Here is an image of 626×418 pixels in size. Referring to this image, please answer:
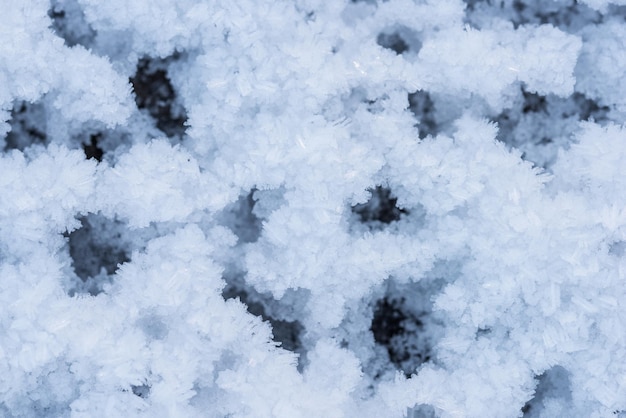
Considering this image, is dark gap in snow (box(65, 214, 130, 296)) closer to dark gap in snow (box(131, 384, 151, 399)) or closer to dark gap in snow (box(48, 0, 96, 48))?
dark gap in snow (box(131, 384, 151, 399))

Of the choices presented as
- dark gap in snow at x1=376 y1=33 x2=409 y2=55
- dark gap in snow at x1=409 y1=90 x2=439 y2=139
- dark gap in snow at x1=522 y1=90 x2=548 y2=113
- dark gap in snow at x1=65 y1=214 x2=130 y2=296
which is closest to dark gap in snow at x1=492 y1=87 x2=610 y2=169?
dark gap in snow at x1=522 y1=90 x2=548 y2=113

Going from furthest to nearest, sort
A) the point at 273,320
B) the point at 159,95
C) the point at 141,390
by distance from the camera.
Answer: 1. the point at 159,95
2. the point at 273,320
3. the point at 141,390

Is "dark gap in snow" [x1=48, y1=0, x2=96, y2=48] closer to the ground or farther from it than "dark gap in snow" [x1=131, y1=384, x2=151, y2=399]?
farther from it

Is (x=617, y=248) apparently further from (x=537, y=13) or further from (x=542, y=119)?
(x=537, y=13)

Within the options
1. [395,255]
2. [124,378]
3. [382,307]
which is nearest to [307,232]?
[395,255]

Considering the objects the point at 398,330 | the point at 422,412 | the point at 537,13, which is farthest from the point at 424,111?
the point at 422,412

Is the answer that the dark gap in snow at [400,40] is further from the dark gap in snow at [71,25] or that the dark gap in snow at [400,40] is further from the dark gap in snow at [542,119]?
the dark gap in snow at [71,25]

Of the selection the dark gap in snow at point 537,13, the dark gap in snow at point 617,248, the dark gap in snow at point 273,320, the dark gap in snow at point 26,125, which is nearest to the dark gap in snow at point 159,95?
the dark gap in snow at point 26,125
